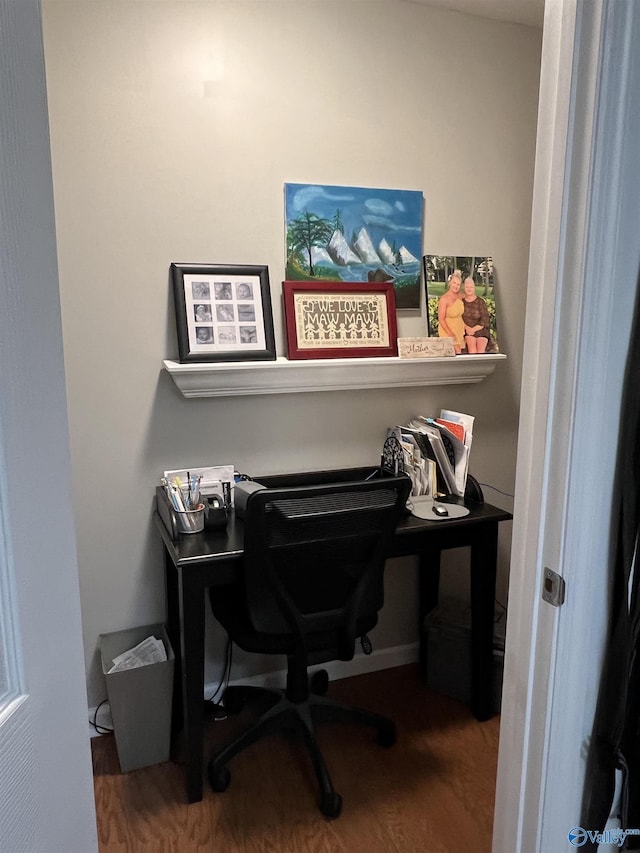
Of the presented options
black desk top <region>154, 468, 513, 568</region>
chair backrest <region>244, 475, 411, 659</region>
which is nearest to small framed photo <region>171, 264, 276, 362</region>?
black desk top <region>154, 468, 513, 568</region>

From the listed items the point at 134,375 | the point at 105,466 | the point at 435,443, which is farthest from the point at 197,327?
the point at 435,443

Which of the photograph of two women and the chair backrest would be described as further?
the photograph of two women

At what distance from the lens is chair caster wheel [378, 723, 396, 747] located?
6.98 ft

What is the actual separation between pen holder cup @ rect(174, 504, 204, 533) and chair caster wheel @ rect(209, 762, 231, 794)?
0.71m

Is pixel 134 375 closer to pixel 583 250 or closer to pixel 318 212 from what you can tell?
pixel 318 212

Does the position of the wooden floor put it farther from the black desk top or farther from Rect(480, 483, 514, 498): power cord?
Rect(480, 483, 514, 498): power cord

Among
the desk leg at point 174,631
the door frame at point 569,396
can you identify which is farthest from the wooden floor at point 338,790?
the door frame at point 569,396

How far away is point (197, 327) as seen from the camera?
2.08m

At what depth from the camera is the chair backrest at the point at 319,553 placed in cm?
173

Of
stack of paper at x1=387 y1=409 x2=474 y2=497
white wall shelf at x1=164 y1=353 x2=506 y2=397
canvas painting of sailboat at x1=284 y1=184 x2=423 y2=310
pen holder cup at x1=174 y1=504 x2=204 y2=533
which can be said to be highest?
canvas painting of sailboat at x1=284 y1=184 x2=423 y2=310

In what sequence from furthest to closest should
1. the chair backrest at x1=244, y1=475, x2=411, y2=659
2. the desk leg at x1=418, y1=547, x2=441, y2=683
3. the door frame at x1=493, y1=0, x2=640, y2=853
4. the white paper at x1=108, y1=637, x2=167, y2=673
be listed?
1. the desk leg at x1=418, y1=547, x2=441, y2=683
2. the white paper at x1=108, y1=637, x2=167, y2=673
3. the chair backrest at x1=244, y1=475, x2=411, y2=659
4. the door frame at x1=493, y1=0, x2=640, y2=853

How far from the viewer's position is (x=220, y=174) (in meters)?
2.08

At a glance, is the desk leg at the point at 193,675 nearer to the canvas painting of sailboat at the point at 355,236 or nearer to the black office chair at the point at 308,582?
the black office chair at the point at 308,582

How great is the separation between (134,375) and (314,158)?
37.8 inches
